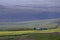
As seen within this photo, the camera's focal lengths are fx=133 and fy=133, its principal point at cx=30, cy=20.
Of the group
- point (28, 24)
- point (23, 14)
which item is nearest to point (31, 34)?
point (28, 24)

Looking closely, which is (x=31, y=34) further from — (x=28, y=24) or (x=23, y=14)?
(x=23, y=14)

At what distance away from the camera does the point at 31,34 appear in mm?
1246

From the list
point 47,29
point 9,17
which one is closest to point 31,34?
point 47,29

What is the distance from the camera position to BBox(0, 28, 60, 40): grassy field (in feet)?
4.07

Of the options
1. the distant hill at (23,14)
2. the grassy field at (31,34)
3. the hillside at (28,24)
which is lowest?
the grassy field at (31,34)

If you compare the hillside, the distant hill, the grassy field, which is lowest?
the grassy field

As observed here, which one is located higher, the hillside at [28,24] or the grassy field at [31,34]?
the hillside at [28,24]

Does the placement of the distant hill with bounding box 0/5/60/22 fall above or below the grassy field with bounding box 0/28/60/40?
above

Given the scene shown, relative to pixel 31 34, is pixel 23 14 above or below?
above

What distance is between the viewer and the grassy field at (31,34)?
1241 millimetres

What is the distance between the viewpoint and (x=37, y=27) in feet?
4.16

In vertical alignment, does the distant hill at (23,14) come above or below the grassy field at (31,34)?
above

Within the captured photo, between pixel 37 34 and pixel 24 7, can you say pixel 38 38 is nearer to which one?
pixel 37 34

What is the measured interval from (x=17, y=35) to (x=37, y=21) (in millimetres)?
232
